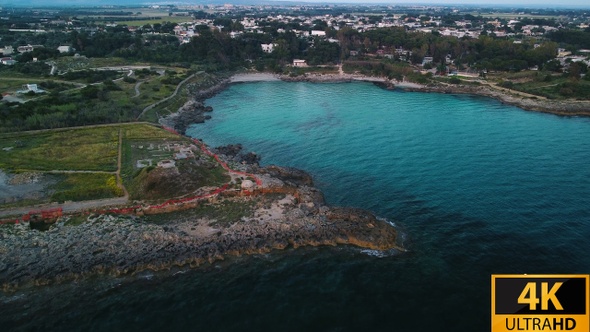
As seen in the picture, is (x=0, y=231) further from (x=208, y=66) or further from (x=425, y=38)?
(x=425, y=38)

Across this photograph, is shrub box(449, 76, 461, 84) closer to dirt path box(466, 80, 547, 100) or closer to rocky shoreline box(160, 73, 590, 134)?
rocky shoreline box(160, 73, 590, 134)

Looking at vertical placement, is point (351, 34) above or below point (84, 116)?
above

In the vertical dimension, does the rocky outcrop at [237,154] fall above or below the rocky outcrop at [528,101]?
below

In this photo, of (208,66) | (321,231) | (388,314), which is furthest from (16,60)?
(388,314)

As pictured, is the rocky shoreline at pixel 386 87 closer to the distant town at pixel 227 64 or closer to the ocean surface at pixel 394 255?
the distant town at pixel 227 64

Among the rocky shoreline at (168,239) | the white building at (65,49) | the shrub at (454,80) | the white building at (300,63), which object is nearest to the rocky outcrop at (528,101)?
the shrub at (454,80)
